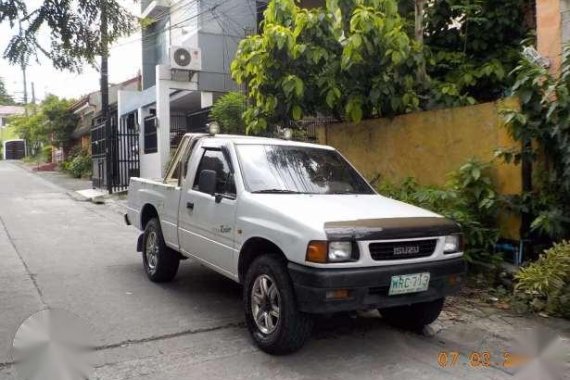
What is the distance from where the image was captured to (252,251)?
464 centimetres

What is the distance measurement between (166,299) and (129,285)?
2.71ft

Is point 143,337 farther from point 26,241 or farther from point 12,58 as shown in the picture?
point 26,241

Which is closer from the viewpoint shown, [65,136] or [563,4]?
[563,4]

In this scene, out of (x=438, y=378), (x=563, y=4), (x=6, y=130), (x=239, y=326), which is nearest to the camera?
(x=438, y=378)

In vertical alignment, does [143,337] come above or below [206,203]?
below

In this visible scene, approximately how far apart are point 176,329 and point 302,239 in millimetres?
1733

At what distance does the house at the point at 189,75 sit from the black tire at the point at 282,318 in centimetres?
1156

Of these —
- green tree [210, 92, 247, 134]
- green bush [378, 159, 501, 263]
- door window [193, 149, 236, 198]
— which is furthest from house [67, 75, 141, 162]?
green bush [378, 159, 501, 263]

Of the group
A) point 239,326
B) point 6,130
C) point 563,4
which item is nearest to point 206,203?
point 239,326

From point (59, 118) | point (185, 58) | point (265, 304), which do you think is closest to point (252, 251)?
point (265, 304)

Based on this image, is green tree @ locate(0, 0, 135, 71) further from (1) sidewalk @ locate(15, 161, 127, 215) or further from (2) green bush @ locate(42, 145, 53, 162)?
(2) green bush @ locate(42, 145, 53, 162)

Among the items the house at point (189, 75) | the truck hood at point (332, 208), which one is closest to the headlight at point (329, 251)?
the truck hood at point (332, 208)

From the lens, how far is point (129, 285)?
6512 mm

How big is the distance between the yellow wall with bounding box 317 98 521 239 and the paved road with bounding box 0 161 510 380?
274cm
